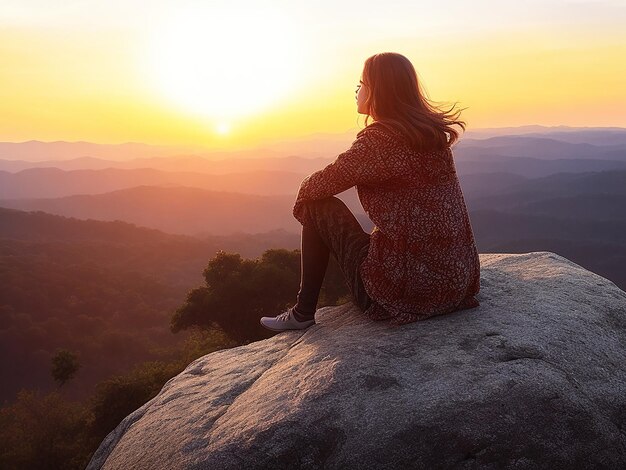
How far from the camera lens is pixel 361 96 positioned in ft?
16.1

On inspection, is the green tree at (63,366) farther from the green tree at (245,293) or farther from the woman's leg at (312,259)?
the woman's leg at (312,259)

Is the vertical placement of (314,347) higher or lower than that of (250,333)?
higher

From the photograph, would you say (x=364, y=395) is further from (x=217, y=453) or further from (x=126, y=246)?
(x=126, y=246)

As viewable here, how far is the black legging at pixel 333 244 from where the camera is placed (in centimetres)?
517

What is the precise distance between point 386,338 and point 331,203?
4.90ft

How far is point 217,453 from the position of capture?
4090 millimetres

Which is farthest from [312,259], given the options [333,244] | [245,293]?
[245,293]

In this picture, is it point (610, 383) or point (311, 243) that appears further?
point (311, 243)

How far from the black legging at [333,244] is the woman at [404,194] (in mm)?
35

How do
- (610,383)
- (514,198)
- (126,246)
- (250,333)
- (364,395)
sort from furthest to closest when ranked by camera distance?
1. (514,198)
2. (126,246)
3. (250,333)
4. (610,383)
5. (364,395)

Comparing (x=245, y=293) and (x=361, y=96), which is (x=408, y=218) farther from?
(x=245, y=293)

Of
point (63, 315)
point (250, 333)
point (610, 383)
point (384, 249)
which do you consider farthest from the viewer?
point (63, 315)

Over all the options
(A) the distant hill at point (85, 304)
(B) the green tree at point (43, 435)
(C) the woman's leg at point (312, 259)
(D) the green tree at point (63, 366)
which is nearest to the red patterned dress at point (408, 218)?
(C) the woman's leg at point (312, 259)

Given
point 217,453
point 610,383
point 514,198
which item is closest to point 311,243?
point 217,453
